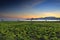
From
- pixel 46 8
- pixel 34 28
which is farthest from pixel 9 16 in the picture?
pixel 46 8

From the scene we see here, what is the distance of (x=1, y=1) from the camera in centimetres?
208

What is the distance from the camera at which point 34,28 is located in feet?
6.79

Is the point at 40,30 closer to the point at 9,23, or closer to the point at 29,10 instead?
the point at 29,10

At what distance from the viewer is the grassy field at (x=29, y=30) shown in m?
2.01

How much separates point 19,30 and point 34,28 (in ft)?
0.69

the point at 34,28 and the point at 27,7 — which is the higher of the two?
the point at 27,7

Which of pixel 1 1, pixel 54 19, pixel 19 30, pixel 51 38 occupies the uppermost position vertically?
pixel 1 1

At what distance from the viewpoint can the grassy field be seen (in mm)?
2008

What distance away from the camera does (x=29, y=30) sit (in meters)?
2.04

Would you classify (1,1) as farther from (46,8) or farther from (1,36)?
(46,8)

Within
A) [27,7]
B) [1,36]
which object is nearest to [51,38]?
[27,7]

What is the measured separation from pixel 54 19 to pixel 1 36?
75 cm

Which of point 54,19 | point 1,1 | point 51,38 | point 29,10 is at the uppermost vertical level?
point 1,1

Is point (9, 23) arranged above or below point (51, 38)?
above
